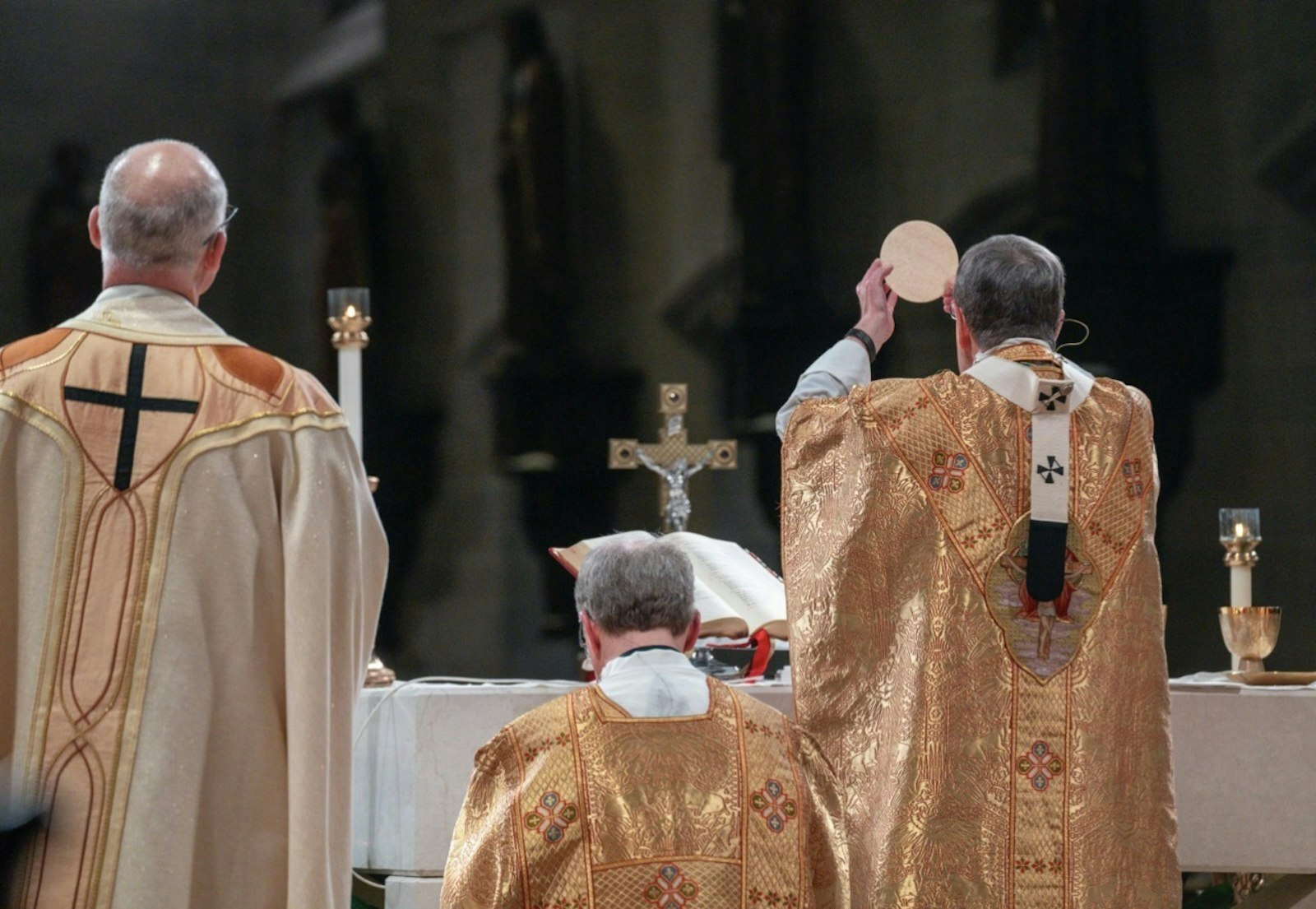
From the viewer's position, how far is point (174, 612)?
3168 mm

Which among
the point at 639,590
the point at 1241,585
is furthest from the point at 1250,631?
the point at 639,590

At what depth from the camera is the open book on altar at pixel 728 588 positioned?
4188mm

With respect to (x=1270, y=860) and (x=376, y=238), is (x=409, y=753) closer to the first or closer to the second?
(x=1270, y=860)

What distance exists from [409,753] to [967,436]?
1410 mm

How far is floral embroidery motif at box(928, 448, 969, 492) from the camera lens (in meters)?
3.81

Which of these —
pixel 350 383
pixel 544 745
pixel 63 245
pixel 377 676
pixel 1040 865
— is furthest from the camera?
pixel 63 245

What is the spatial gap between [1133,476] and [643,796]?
1278 mm

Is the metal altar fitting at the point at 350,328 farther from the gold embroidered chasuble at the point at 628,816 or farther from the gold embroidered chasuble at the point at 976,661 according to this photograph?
the gold embroidered chasuble at the point at 628,816

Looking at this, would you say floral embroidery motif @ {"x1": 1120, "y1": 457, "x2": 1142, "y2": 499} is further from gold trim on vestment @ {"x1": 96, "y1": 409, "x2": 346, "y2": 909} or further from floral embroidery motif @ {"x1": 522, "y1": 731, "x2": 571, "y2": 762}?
gold trim on vestment @ {"x1": 96, "y1": 409, "x2": 346, "y2": 909}

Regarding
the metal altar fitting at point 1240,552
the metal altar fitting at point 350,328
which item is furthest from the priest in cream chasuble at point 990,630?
the metal altar fitting at point 350,328

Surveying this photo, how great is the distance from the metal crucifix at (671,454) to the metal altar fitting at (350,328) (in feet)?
2.42

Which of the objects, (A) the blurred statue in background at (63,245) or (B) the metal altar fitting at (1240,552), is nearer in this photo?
(B) the metal altar fitting at (1240,552)

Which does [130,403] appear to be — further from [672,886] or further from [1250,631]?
[1250,631]

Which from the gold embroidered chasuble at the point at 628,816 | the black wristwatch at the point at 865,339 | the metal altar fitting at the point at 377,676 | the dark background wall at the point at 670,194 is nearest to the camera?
the gold embroidered chasuble at the point at 628,816
